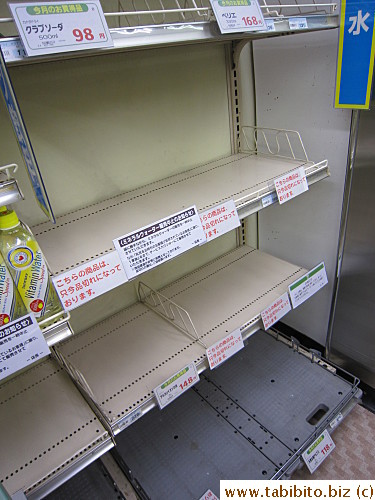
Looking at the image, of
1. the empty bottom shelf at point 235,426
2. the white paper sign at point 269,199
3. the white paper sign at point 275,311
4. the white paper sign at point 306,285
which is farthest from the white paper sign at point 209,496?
the white paper sign at point 269,199

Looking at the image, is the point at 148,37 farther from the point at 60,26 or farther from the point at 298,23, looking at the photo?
the point at 298,23

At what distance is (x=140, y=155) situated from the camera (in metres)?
1.21

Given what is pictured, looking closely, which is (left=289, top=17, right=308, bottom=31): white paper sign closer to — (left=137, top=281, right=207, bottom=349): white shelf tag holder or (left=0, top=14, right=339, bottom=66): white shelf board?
(left=0, top=14, right=339, bottom=66): white shelf board

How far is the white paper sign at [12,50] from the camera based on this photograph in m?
0.56

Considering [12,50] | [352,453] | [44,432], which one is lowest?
[352,453]

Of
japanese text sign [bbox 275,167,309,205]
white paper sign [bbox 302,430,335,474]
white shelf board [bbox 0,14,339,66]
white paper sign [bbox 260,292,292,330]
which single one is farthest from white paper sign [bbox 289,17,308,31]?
white paper sign [bbox 302,430,335,474]

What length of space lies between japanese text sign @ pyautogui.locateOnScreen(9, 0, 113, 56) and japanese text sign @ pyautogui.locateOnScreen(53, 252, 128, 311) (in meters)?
0.40

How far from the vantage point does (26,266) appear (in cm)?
67

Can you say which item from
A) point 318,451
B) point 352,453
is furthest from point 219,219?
point 352,453

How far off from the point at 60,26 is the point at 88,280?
18.6 inches

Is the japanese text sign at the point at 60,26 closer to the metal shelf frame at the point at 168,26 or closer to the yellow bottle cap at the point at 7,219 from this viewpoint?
the metal shelf frame at the point at 168,26

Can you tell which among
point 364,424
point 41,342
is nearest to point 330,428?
point 364,424

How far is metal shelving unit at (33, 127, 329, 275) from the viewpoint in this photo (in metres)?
0.92

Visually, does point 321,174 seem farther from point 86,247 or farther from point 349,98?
point 86,247
